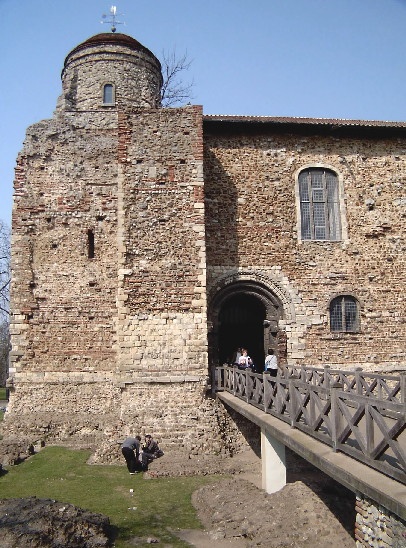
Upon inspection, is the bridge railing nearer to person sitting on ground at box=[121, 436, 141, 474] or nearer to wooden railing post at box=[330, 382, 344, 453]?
wooden railing post at box=[330, 382, 344, 453]

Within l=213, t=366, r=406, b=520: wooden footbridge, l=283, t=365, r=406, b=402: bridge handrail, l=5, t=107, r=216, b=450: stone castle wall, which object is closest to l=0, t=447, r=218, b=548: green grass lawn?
l=5, t=107, r=216, b=450: stone castle wall

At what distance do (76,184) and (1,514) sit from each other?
36.7 feet

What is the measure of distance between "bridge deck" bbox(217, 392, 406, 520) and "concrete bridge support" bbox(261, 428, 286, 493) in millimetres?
1017

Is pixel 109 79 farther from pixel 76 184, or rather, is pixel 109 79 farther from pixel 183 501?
pixel 183 501

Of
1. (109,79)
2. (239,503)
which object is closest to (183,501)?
(239,503)

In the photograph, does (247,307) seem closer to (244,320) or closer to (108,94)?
(244,320)

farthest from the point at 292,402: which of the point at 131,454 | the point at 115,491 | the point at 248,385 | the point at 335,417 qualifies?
the point at 131,454

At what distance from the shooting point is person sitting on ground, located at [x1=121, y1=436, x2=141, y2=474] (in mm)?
11508

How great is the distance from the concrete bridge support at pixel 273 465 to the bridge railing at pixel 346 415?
65 cm

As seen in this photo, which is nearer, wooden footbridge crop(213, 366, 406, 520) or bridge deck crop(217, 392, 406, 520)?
bridge deck crop(217, 392, 406, 520)

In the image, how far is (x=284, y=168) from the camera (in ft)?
51.8

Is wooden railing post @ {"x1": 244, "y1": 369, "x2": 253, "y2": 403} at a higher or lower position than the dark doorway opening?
lower

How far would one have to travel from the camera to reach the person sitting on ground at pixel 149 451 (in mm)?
11781

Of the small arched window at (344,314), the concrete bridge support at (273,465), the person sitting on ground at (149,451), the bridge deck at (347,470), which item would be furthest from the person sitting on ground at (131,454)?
the small arched window at (344,314)
